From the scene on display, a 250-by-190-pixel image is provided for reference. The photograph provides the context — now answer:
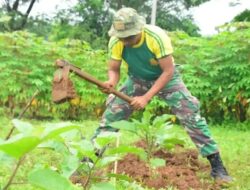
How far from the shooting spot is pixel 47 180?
2.61 feet

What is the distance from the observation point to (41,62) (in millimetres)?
8984

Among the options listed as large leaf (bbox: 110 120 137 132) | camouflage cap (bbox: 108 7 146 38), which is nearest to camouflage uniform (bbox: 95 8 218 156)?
camouflage cap (bbox: 108 7 146 38)

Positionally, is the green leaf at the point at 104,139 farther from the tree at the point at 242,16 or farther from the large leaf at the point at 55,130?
the tree at the point at 242,16

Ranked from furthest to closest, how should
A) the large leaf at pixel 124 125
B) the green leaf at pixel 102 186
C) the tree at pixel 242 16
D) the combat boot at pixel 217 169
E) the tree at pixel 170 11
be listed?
the tree at pixel 170 11
the tree at pixel 242 16
the combat boot at pixel 217 169
the large leaf at pixel 124 125
the green leaf at pixel 102 186

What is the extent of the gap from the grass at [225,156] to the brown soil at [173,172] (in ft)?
0.75

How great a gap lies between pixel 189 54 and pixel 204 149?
5.03 metres

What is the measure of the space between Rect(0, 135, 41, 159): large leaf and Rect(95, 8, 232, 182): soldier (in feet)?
9.62

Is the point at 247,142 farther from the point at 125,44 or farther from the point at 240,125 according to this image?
the point at 125,44

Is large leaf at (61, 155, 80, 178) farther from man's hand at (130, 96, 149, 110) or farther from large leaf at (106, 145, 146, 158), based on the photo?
man's hand at (130, 96, 149, 110)

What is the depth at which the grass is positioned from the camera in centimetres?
410

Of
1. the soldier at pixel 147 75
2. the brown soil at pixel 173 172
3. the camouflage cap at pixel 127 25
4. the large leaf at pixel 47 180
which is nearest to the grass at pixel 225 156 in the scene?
the brown soil at pixel 173 172

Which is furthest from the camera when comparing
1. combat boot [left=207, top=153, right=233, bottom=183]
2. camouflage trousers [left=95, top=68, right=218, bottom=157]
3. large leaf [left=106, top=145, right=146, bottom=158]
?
combat boot [left=207, top=153, right=233, bottom=183]

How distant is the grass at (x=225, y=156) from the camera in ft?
13.5

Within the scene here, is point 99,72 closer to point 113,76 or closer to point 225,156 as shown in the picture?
point 225,156
